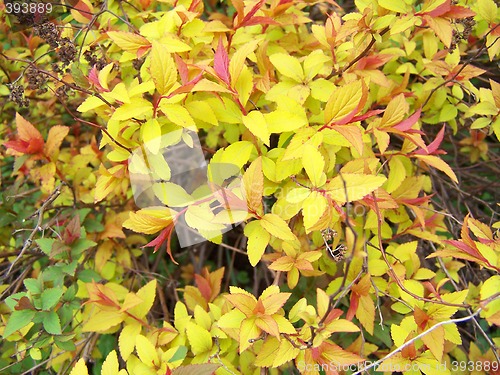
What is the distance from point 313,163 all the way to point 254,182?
14 cm

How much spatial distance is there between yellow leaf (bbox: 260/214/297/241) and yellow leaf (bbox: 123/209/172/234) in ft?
0.71

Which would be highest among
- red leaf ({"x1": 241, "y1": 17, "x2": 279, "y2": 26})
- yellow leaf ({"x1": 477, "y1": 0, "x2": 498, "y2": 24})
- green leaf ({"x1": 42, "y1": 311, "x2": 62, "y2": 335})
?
yellow leaf ({"x1": 477, "y1": 0, "x2": 498, "y2": 24})

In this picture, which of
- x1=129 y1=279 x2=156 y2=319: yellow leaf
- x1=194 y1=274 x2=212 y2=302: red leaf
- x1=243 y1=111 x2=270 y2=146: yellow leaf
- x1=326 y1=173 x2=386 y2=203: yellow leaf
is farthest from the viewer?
x1=194 y1=274 x2=212 y2=302: red leaf

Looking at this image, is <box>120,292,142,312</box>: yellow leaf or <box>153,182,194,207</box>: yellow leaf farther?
<box>120,292,142,312</box>: yellow leaf

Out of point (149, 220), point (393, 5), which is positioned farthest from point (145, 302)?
point (393, 5)

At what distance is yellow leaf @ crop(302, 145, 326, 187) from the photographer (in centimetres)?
95

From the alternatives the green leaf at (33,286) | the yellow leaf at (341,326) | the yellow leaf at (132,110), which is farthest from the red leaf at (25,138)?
the yellow leaf at (341,326)

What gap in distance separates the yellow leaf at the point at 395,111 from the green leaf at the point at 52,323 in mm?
975

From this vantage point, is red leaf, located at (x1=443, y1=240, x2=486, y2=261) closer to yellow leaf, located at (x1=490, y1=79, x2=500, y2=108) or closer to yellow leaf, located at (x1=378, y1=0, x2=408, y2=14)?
yellow leaf, located at (x1=490, y1=79, x2=500, y2=108)

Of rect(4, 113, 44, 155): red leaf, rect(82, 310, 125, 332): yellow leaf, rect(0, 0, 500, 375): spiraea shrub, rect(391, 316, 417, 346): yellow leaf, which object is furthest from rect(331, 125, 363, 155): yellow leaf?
rect(4, 113, 44, 155): red leaf

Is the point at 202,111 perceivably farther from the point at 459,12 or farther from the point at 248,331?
the point at 459,12

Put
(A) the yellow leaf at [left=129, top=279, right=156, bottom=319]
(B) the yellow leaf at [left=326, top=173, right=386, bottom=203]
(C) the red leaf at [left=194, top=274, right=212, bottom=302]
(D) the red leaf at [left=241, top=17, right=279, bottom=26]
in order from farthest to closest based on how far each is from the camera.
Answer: (C) the red leaf at [left=194, top=274, right=212, bottom=302]
(A) the yellow leaf at [left=129, top=279, right=156, bottom=319]
(D) the red leaf at [left=241, top=17, right=279, bottom=26]
(B) the yellow leaf at [left=326, top=173, right=386, bottom=203]

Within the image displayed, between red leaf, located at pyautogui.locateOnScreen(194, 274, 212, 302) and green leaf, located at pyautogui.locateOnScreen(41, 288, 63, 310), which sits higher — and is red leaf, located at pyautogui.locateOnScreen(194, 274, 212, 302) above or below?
below

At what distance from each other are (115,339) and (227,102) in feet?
3.41
